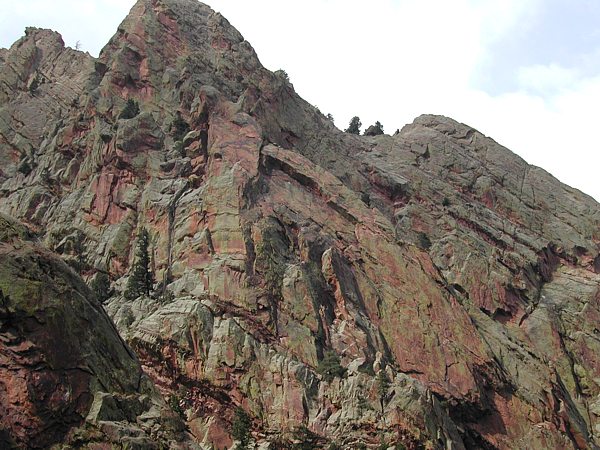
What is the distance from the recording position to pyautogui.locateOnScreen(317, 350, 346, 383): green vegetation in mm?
53900

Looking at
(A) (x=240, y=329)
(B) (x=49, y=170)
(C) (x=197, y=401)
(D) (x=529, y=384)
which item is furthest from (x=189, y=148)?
(D) (x=529, y=384)

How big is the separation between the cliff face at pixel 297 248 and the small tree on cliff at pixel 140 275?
114 cm

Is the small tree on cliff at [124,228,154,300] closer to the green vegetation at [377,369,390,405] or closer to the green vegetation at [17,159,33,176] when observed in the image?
the green vegetation at [377,369,390,405]

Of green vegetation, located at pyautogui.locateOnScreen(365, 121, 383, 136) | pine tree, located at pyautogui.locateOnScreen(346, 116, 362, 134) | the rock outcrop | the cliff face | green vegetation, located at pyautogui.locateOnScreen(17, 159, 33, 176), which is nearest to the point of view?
the rock outcrop

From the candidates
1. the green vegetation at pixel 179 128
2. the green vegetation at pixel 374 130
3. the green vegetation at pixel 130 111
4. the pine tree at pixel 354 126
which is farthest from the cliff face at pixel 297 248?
the pine tree at pixel 354 126

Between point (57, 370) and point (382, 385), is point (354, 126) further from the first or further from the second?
point (57, 370)

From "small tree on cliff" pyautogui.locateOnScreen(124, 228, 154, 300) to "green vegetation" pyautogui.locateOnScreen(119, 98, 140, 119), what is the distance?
19621 mm

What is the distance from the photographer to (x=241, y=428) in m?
49.3

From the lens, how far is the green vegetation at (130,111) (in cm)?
7969

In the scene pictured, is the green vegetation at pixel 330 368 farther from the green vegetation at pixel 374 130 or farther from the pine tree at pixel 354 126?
the pine tree at pixel 354 126

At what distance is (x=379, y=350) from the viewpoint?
5991 cm

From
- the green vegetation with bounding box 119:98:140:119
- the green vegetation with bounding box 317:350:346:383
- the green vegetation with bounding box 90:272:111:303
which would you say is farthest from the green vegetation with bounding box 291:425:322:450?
the green vegetation with bounding box 119:98:140:119

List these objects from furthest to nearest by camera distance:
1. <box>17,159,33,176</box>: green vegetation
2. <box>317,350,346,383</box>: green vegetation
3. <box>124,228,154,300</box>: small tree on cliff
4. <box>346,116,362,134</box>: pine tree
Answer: <box>346,116,362,134</box>: pine tree → <box>17,159,33,176</box>: green vegetation → <box>124,228,154,300</box>: small tree on cliff → <box>317,350,346,383</box>: green vegetation

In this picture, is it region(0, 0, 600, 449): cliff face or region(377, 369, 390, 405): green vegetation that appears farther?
region(0, 0, 600, 449): cliff face
